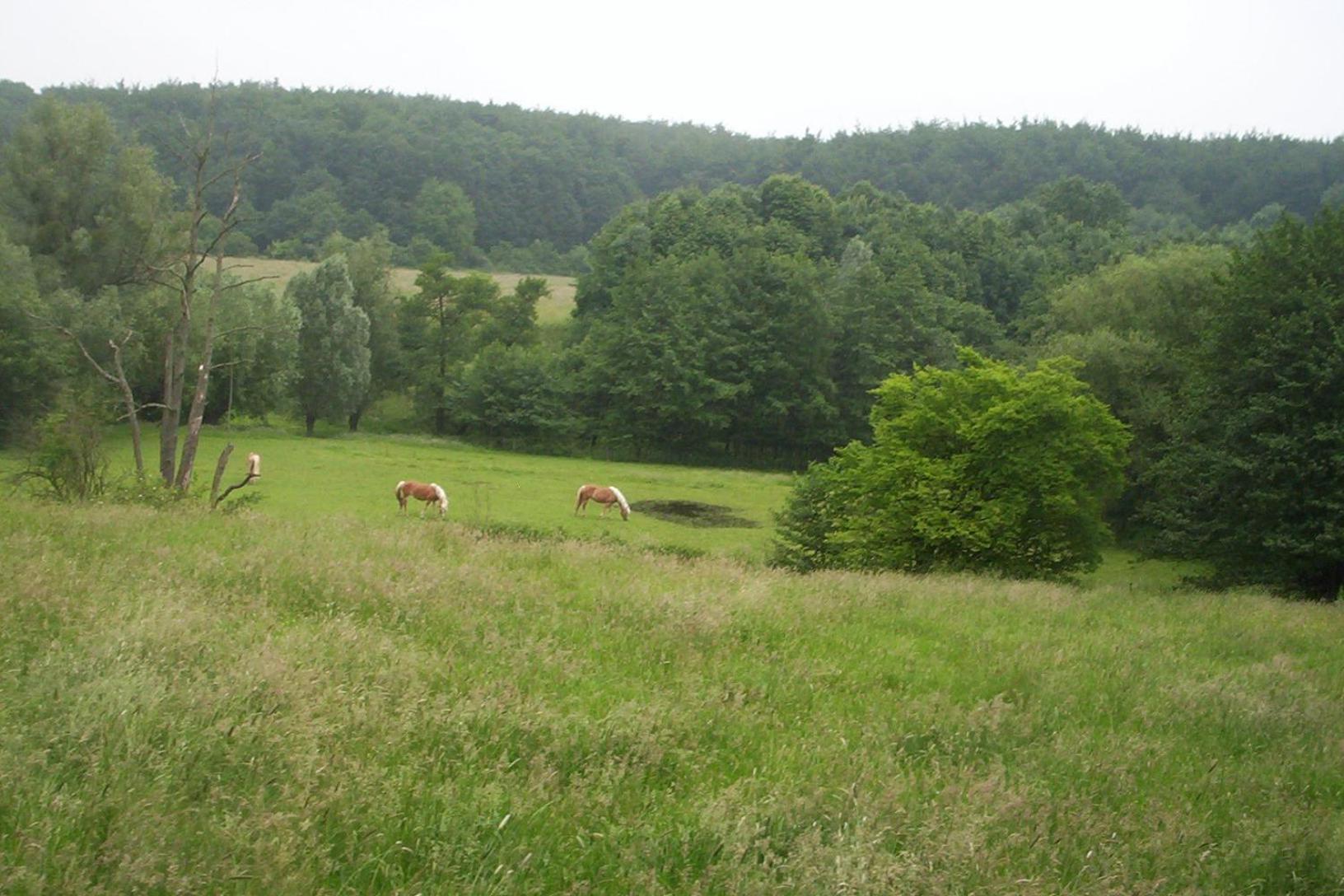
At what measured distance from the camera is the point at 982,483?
990 inches

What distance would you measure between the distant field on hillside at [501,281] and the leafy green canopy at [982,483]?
184 ft

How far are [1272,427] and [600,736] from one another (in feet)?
91.8

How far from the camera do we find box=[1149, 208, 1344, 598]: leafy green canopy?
26.7 metres

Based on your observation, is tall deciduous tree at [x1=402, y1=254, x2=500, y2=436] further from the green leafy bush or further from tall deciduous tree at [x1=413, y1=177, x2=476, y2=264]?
the green leafy bush

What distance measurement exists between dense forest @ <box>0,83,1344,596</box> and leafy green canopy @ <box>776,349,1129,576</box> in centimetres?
13

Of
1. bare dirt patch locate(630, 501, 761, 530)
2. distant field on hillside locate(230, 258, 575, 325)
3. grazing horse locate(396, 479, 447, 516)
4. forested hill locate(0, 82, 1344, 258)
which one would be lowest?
bare dirt patch locate(630, 501, 761, 530)

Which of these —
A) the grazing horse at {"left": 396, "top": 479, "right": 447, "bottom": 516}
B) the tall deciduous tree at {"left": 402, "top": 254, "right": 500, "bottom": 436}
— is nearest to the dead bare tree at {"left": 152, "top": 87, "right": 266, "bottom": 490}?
the grazing horse at {"left": 396, "top": 479, "right": 447, "bottom": 516}

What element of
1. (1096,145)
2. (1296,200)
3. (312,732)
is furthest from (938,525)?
(1096,145)

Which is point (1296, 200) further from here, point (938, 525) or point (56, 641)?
point (56, 641)

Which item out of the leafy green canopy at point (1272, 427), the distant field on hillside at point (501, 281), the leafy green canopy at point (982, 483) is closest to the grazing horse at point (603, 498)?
the leafy green canopy at point (982, 483)

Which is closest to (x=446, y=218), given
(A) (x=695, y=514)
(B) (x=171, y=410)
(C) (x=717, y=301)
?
(C) (x=717, y=301)

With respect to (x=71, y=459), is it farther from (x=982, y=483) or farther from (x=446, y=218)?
(x=446, y=218)

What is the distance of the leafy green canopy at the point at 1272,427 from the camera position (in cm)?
2670

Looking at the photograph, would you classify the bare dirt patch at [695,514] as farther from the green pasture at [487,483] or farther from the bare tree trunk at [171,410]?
the bare tree trunk at [171,410]
